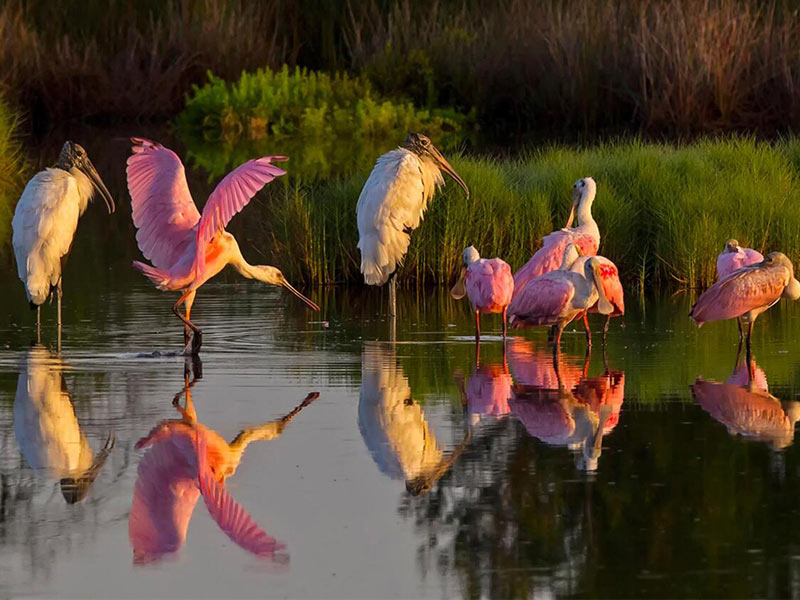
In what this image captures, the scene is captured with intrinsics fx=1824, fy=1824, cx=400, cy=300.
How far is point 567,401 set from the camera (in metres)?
9.05

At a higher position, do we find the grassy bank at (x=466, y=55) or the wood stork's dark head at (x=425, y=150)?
the wood stork's dark head at (x=425, y=150)

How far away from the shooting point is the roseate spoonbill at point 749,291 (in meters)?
10.8

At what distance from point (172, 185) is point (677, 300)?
4.23 m

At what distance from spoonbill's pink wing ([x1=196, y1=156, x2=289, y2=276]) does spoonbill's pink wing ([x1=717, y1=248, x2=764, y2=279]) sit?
3.04 metres

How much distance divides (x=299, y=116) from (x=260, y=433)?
79.3 ft

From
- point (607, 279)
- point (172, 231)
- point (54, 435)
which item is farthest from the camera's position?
point (172, 231)

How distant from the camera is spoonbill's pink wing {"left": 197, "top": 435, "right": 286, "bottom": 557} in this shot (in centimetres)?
620

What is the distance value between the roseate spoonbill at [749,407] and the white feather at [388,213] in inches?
149

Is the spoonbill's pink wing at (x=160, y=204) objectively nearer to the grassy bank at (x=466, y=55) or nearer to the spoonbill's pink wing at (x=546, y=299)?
the spoonbill's pink wing at (x=546, y=299)

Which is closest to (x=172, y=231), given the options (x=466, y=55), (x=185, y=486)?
(x=185, y=486)

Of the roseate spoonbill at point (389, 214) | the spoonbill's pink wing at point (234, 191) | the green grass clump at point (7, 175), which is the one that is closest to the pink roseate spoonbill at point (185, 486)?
the spoonbill's pink wing at point (234, 191)

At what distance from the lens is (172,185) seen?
1164cm

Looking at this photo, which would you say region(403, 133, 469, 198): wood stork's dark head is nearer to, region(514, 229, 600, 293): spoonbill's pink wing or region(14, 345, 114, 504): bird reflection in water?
region(514, 229, 600, 293): spoonbill's pink wing

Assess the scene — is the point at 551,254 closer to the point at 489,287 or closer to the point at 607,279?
the point at 489,287
